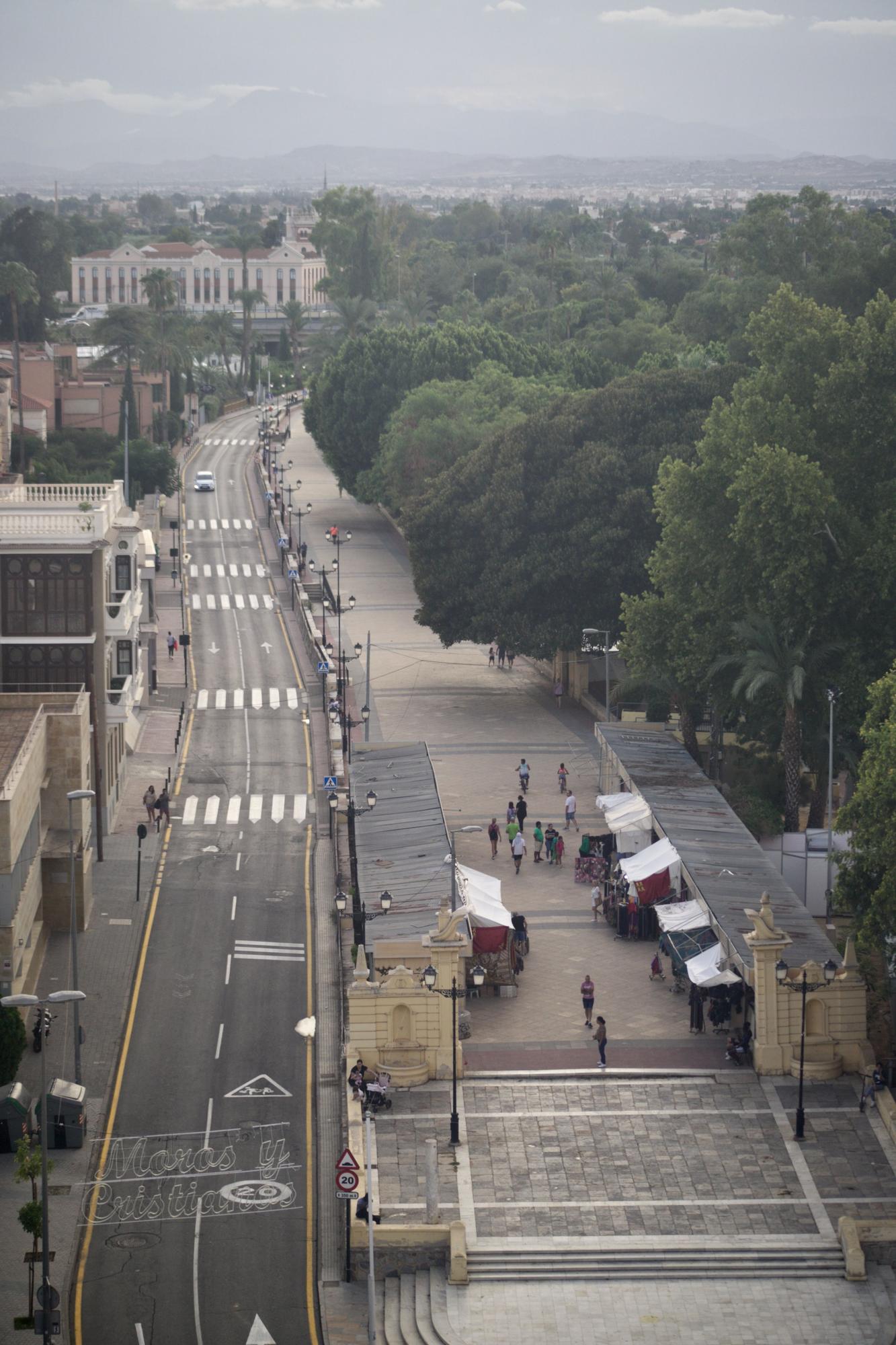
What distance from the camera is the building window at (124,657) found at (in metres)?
61.8

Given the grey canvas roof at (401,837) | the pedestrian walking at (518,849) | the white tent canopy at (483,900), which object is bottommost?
the pedestrian walking at (518,849)

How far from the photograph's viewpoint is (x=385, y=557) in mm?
117000

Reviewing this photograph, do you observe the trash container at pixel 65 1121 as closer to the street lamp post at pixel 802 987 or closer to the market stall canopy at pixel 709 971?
the market stall canopy at pixel 709 971

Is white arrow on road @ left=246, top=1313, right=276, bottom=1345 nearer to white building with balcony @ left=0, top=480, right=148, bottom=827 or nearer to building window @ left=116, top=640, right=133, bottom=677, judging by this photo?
white building with balcony @ left=0, top=480, right=148, bottom=827

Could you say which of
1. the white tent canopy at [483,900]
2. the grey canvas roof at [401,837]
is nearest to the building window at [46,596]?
the grey canvas roof at [401,837]

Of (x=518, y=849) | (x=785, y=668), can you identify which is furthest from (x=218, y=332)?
(x=518, y=849)

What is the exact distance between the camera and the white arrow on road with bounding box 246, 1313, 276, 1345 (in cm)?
3531

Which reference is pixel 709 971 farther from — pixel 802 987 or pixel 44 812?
pixel 44 812

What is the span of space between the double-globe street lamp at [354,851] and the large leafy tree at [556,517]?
708 inches

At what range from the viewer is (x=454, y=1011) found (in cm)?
4147

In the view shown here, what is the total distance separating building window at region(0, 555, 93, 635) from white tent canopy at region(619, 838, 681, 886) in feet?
59.3

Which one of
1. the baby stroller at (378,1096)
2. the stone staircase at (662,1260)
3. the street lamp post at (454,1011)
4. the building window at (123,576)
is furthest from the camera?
the building window at (123,576)

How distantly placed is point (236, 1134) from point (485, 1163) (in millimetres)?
5920

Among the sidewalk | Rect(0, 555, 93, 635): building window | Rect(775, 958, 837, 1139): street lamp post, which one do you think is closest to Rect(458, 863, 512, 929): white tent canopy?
the sidewalk
